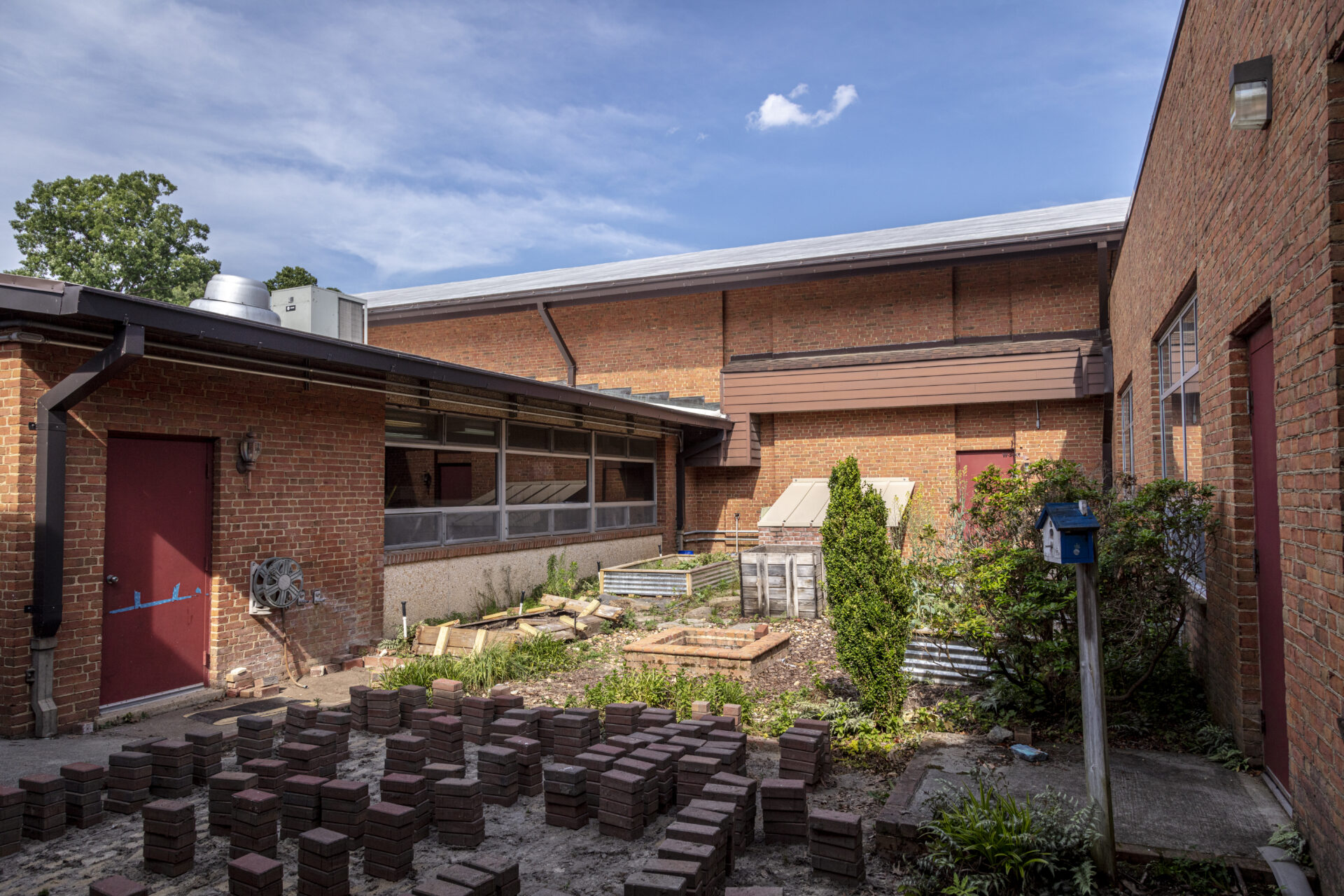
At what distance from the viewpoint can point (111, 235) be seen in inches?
1437

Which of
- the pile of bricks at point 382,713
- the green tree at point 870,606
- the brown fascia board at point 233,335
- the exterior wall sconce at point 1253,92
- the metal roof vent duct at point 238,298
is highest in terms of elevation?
the metal roof vent duct at point 238,298

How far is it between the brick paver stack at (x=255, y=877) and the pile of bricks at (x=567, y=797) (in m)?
1.44

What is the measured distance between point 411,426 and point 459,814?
719cm

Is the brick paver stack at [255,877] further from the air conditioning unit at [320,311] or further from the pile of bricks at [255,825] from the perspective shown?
the air conditioning unit at [320,311]

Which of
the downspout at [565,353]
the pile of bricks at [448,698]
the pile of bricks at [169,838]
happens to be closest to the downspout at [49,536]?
the pile of bricks at [448,698]

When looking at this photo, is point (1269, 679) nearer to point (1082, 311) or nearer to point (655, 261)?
point (1082, 311)

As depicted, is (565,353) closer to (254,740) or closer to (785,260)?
(785,260)

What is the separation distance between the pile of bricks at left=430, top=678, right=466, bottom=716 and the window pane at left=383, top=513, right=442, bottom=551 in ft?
13.2

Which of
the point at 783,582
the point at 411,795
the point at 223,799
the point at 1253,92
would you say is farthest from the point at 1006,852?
the point at 783,582

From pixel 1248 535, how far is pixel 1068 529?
191 cm

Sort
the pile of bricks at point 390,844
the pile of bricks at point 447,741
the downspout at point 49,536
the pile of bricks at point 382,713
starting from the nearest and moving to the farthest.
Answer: the pile of bricks at point 390,844 → the pile of bricks at point 447,741 → the downspout at point 49,536 → the pile of bricks at point 382,713

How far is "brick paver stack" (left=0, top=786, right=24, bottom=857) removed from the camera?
4246 millimetres

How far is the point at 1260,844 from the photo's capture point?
3.79 m

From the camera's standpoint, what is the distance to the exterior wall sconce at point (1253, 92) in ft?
12.9
